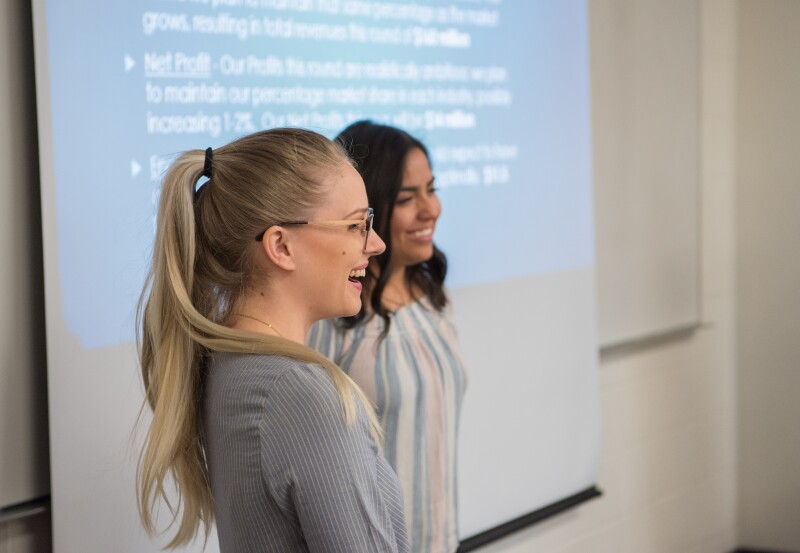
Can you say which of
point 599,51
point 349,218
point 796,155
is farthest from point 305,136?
point 796,155

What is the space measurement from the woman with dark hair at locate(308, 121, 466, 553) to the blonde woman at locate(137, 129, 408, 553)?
697 mm

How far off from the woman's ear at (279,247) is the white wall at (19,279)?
0.66m

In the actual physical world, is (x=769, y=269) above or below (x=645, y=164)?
below

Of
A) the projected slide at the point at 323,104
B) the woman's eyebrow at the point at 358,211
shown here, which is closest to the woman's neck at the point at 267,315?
the woman's eyebrow at the point at 358,211

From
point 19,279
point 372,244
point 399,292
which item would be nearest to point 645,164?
point 399,292

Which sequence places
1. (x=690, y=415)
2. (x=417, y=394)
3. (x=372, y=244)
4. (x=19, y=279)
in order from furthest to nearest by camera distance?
1. (x=690, y=415)
2. (x=417, y=394)
3. (x=19, y=279)
4. (x=372, y=244)

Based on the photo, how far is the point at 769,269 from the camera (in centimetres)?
370

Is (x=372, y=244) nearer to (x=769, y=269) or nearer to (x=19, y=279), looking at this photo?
(x=19, y=279)

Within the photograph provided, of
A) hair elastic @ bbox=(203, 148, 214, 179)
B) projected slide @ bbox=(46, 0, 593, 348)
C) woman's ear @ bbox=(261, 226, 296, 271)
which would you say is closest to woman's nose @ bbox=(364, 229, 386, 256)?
woman's ear @ bbox=(261, 226, 296, 271)

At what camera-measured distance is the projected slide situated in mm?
1711

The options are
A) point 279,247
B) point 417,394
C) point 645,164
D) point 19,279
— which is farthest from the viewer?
point 645,164

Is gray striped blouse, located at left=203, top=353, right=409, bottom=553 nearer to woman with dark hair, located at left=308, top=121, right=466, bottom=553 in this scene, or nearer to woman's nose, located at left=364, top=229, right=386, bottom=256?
woman's nose, located at left=364, top=229, right=386, bottom=256

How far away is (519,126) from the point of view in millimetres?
2705

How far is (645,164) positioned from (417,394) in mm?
1592
